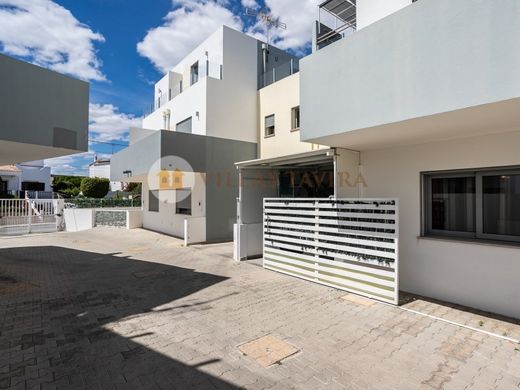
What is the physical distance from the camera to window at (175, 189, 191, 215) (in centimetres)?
1520

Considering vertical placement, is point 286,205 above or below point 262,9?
below

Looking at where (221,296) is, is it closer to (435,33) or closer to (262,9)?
(435,33)

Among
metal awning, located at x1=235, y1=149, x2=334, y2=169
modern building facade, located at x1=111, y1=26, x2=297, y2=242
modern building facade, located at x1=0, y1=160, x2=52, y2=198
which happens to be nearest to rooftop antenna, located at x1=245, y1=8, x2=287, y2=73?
modern building facade, located at x1=111, y1=26, x2=297, y2=242

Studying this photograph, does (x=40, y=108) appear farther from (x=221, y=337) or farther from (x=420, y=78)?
(x=420, y=78)

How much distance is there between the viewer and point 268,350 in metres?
4.17

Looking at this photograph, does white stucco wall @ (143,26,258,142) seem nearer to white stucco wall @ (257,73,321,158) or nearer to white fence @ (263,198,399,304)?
white stucco wall @ (257,73,321,158)

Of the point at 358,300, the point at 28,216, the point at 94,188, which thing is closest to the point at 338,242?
the point at 358,300

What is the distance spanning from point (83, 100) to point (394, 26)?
6.46 metres

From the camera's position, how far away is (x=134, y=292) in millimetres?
6711

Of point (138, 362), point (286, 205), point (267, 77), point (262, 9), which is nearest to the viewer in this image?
point (138, 362)

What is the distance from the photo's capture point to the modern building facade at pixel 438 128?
391 cm

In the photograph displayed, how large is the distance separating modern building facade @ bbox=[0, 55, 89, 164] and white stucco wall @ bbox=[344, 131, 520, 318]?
681 cm

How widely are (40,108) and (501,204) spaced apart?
30.2 feet

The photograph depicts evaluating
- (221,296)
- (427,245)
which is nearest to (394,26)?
(427,245)
